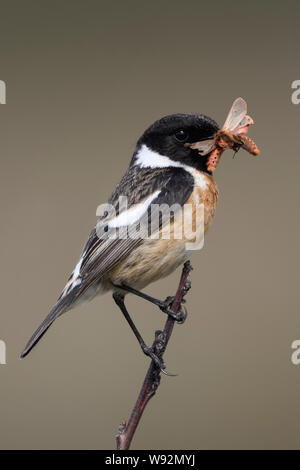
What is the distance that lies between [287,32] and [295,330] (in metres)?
3.04

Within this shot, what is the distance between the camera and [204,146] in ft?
10.8

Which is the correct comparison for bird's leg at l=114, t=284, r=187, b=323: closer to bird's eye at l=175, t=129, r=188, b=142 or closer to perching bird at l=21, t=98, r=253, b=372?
perching bird at l=21, t=98, r=253, b=372

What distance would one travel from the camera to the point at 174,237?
3.17 meters

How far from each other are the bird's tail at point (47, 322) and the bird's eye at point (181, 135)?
87cm

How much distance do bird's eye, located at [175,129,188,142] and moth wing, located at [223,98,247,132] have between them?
25 cm

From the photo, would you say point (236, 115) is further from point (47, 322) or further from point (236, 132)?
point (47, 322)

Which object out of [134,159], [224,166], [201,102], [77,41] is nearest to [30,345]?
[134,159]

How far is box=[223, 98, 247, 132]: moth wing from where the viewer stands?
3002 millimetres

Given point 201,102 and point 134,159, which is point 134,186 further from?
point 201,102

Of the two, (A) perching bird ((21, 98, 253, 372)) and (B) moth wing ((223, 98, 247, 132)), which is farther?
(A) perching bird ((21, 98, 253, 372))

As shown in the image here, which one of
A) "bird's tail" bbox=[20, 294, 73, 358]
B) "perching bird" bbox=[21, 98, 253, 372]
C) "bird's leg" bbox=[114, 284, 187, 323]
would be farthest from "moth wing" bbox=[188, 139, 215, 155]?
"bird's tail" bbox=[20, 294, 73, 358]

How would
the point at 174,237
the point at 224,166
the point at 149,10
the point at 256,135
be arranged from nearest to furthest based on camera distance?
Result: the point at 174,237, the point at 224,166, the point at 256,135, the point at 149,10

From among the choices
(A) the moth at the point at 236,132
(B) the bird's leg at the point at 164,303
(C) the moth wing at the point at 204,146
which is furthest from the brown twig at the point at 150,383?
(C) the moth wing at the point at 204,146

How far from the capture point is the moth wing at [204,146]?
3269mm
